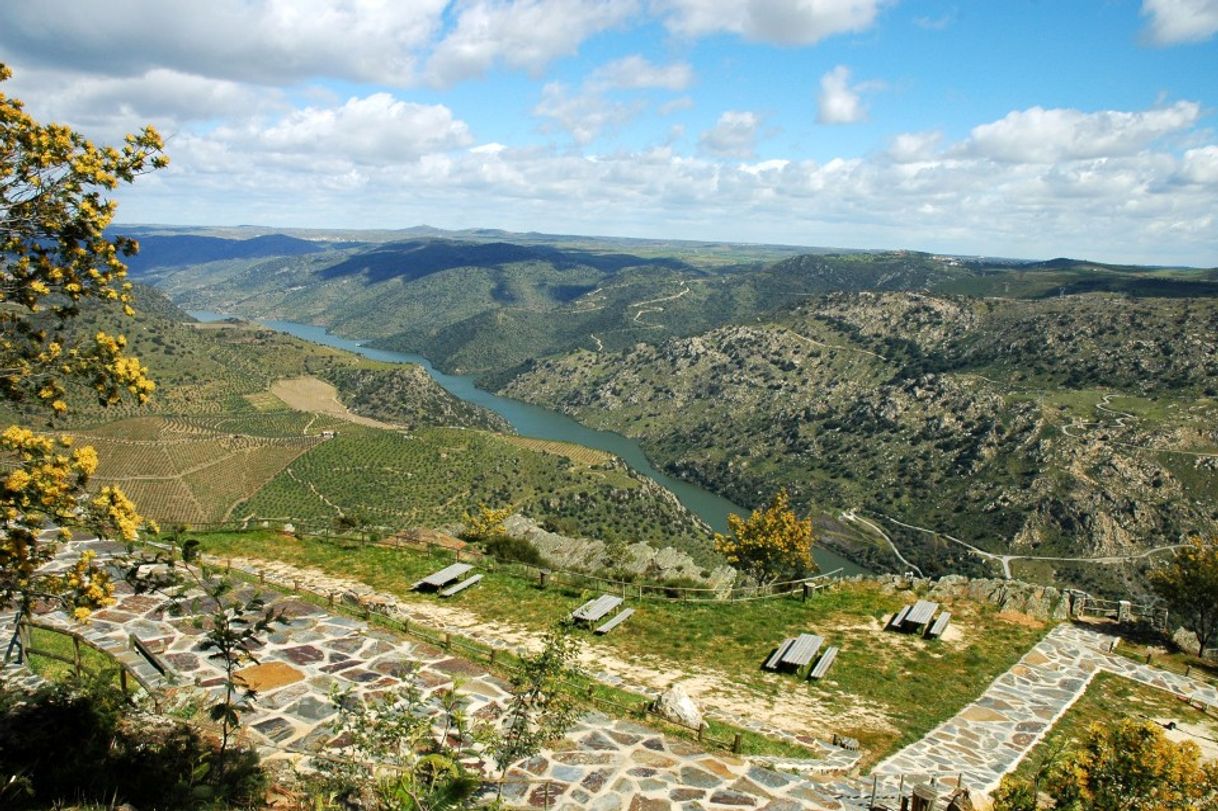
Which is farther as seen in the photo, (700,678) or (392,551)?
(392,551)

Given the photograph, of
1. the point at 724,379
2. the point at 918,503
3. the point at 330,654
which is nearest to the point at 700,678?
the point at 330,654

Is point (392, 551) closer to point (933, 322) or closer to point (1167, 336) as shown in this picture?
point (1167, 336)

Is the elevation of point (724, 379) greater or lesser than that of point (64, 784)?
lesser

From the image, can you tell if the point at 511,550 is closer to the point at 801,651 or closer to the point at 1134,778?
the point at 801,651

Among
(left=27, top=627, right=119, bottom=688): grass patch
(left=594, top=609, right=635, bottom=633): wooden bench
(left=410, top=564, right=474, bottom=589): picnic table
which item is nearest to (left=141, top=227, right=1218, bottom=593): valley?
(left=594, top=609, right=635, bottom=633): wooden bench

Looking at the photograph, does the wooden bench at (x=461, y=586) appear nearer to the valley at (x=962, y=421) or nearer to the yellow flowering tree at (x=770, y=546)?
the yellow flowering tree at (x=770, y=546)

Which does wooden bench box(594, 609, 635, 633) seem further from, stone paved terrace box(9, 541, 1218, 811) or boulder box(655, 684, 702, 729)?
boulder box(655, 684, 702, 729)

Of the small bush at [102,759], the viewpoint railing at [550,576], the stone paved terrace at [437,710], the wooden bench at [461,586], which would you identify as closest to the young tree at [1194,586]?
the viewpoint railing at [550,576]

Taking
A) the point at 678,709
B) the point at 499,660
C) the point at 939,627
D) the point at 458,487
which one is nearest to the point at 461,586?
the point at 499,660
